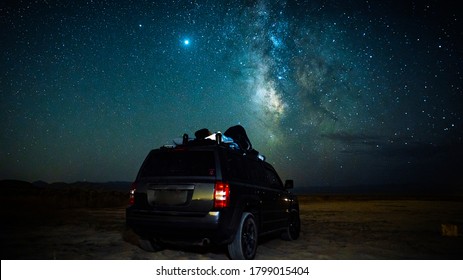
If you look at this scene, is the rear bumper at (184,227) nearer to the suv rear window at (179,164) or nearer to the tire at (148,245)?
the suv rear window at (179,164)

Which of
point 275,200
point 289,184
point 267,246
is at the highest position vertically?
point 289,184

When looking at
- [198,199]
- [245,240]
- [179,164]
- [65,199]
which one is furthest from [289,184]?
[65,199]

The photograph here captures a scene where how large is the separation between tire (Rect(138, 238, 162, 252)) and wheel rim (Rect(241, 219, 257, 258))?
1717 millimetres

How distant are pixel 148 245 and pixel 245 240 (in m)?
1.84

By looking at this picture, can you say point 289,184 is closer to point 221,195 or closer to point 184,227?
point 221,195

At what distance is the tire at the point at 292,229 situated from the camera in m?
8.02

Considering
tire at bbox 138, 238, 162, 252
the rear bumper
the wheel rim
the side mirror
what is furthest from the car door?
tire at bbox 138, 238, 162, 252

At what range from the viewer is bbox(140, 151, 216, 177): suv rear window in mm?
5270

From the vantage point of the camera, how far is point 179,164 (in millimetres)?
5586

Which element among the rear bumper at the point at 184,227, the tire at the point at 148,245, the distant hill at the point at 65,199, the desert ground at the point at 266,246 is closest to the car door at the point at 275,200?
the desert ground at the point at 266,246

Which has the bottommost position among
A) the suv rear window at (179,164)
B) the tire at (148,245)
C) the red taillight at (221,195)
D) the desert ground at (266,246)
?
the desert ground at (266,246)

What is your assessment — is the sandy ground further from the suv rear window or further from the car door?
the suv rear window
